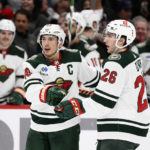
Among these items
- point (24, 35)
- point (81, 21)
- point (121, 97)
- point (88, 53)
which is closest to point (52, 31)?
point (121, 97)

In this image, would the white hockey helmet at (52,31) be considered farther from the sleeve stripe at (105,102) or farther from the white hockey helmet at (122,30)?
the sleeve stripe at (105,102)

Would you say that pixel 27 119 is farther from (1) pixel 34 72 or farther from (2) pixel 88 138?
(1) pixel 34 72

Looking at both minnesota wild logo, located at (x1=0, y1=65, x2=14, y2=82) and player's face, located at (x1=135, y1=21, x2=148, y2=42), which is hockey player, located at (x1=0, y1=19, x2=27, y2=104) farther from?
player's face, located at (x1=135, y1=21, x2=148, y2=42)

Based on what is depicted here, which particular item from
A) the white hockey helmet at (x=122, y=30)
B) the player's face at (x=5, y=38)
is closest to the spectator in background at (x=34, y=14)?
the player's face at (x=5, y=38)

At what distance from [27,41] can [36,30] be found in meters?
0.26

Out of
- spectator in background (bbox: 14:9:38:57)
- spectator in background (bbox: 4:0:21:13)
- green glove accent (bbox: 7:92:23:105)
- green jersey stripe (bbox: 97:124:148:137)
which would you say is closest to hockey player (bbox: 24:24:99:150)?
green jersey stripe (bbox: 97:124:148:137)

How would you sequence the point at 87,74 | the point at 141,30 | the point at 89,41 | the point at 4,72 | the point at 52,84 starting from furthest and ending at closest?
the point at 141,30 → the point at 89,41 → the point at 4,72 → the point at 87,74 → the point at 52,84

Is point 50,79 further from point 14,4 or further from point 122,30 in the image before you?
point 14,4

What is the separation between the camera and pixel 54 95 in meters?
3.82

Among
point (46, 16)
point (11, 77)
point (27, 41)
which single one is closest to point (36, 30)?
point (27, 41)

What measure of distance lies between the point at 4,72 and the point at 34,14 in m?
2.39

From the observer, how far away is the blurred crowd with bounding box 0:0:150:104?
624cm

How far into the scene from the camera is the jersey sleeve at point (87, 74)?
4363 millimetres

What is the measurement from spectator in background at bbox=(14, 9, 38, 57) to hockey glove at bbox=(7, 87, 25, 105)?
121cm
